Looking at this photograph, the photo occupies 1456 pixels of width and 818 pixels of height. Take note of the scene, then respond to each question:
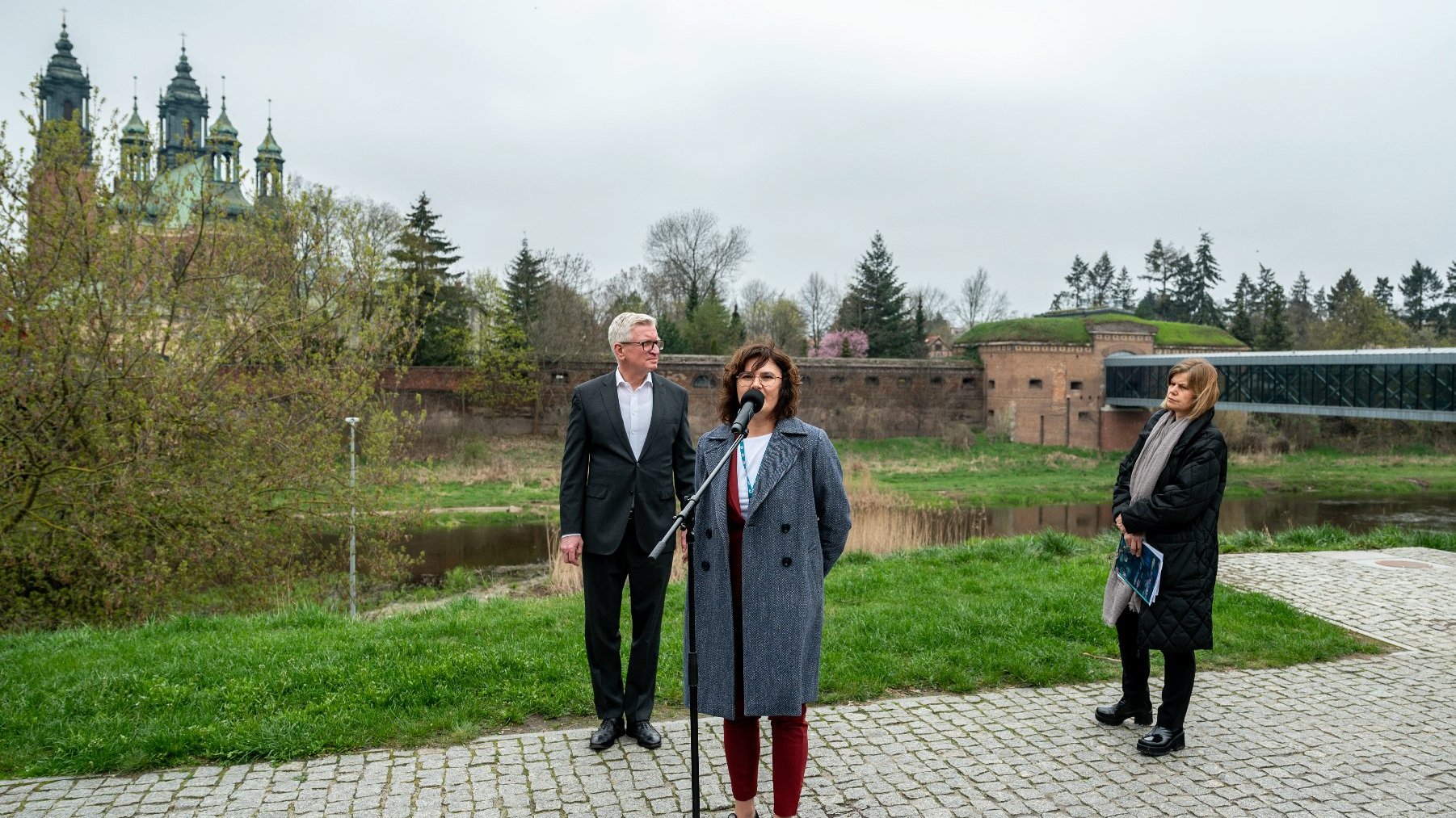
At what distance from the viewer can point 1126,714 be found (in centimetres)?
459

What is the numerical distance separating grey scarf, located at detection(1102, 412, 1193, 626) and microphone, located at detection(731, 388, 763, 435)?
7.20ft

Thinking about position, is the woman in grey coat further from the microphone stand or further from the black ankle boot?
the black ankle boot

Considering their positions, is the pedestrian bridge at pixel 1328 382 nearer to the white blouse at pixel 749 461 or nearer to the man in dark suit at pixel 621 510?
the man in dark suit at pixel 621 510

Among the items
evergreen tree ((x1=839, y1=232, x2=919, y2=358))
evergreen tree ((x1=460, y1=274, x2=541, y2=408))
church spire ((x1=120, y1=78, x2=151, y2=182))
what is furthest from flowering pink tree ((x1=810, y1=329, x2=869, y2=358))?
church spire ((x1=120, y1=78, x2=151, y2=182))

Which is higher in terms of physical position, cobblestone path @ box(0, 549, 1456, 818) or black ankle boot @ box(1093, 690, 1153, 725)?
black ankle boot @ box(1093, 690, 1153, 725)

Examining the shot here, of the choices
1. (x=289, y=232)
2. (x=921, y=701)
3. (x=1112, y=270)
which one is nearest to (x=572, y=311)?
(x=289, y=232)

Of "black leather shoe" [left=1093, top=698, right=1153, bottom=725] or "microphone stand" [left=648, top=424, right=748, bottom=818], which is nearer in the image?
"microphone stand" [left=648, top=424, right=748, bottom=818]

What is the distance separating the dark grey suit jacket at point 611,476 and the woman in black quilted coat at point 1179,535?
2.14m

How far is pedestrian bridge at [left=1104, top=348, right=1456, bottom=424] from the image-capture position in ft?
80.2

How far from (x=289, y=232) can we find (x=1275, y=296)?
4533 cm

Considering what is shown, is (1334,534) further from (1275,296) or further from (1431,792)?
(1275,296)

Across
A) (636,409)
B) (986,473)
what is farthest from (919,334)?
(636,409)

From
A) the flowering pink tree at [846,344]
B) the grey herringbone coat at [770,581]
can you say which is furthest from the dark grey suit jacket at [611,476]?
the flowering pink tree at [846,344]

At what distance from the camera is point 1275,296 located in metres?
44.9
